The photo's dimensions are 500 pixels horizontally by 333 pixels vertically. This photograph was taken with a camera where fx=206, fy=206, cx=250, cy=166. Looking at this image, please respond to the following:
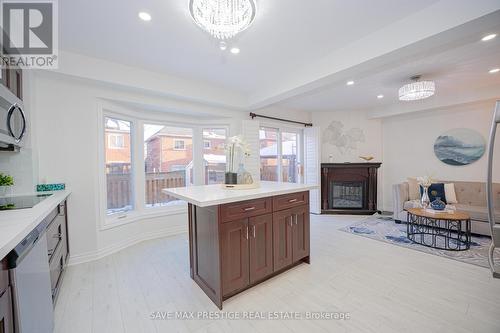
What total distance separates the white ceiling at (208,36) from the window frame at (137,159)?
0.87m

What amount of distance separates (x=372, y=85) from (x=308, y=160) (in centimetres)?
223

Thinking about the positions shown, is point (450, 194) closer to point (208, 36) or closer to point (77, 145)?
point (208, 36)

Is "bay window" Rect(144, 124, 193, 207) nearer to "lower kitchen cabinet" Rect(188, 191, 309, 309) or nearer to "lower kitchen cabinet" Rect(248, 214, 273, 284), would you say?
"lower kitchen cabinet" Rect(188, 191, 309, 309)

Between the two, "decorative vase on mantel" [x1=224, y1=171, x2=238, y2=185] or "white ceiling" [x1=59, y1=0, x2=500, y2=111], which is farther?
"decorative vase on mantel" [x1=224, y1=171, x2=238, y2=185]

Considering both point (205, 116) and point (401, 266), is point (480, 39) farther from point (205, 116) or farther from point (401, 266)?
point (205, 116)

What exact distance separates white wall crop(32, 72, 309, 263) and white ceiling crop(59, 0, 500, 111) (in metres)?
0.49

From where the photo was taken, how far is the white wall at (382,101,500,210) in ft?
13.2

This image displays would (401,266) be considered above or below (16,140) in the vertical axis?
below

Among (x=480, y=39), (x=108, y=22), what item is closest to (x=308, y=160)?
(x=480, y=39)

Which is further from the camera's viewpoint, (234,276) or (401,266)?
(401,266)

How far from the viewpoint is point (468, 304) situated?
5.97 feet

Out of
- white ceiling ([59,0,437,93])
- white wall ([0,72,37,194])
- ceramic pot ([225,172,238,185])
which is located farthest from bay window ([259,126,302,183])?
white wall ([0,72,37,194])

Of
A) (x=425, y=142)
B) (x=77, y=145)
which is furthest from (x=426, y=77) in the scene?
(x=77, y=145)

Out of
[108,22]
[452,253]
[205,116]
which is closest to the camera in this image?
[108,22]
